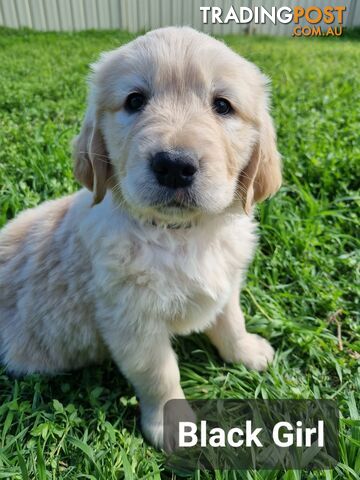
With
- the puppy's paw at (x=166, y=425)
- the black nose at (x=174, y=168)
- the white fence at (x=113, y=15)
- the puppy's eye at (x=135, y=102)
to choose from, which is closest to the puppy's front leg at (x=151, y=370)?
the puppy's paw at (x=166, y=425)

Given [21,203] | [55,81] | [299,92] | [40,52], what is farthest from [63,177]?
[40,52]

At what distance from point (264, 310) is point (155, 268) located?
1.06 m

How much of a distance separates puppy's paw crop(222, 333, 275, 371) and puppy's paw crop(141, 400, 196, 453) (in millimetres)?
430

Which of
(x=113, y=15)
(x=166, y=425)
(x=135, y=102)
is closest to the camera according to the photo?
(x=135, y=102)

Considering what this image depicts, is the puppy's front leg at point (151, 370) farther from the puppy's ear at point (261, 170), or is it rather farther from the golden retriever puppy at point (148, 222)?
the puppy's ear at point (261, 170)

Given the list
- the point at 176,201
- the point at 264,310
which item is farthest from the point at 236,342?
the point at 176,201

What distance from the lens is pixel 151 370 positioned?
6.93 feet

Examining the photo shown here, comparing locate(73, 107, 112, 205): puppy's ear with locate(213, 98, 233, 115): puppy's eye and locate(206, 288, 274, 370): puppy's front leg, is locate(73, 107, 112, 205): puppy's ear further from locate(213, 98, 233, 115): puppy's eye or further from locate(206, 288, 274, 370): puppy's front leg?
locate(206, 288, 274, 370): puppy's front leg

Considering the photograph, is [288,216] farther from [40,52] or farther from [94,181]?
[40,52]

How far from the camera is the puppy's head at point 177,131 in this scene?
5.59 ft

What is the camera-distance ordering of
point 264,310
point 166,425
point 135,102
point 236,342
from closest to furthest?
point 135,102 → point 166,425 → point 236,342 → point 264,310

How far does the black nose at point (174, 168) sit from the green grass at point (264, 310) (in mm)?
1178

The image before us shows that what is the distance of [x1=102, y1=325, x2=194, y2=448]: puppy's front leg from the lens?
2051 millimetres

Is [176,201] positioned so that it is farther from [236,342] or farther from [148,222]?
[236,342]
